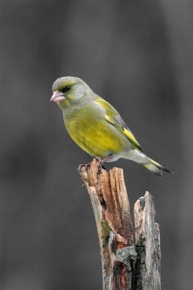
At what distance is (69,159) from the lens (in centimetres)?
1381

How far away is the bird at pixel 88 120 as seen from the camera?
7.25 meters

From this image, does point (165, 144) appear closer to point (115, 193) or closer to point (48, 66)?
point (48, 66)

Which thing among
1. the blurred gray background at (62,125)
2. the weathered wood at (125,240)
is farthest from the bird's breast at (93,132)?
the blurred gray background at (62,125)

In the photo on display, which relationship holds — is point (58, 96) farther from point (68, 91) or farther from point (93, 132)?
point (93, 132)

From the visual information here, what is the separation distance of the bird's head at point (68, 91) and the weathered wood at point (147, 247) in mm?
1574

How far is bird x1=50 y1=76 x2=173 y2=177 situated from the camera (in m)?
7.25

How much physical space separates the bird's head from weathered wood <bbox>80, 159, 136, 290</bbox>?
35.6 inches

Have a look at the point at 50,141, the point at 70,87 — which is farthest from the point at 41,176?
the point at 70,87

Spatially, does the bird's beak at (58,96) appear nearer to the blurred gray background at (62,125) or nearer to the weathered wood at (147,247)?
the weathered wood at (147,247)

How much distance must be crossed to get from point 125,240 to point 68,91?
181cm

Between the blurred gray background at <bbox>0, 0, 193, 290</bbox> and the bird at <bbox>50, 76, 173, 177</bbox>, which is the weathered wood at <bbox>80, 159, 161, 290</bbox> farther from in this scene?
the blurred gray background at <bbox>0, 0, 193, 290</bbox>

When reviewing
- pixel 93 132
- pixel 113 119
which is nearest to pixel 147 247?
pixel 93 132

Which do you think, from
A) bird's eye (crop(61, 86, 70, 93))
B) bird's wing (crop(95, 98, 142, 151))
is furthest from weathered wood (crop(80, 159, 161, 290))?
bird's wing (crop(95, 98, 142, 151))

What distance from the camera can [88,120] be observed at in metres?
7.30
